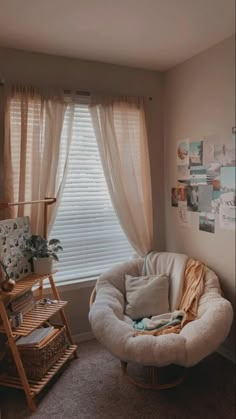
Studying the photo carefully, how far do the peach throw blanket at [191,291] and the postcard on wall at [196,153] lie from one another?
29.9 inches

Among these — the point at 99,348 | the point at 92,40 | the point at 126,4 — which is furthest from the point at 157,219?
the point at 126,4

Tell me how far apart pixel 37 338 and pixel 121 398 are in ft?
2.08

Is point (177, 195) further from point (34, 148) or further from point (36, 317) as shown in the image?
point (36, 317)

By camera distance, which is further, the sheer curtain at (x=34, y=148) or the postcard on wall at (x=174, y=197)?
the postcard on wall at (x=174, y=197)

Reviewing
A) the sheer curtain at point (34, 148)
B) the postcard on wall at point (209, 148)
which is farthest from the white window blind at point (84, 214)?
the postcard on wall at point (209, 148)

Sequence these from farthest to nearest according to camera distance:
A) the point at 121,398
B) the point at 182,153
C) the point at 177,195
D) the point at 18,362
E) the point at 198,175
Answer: the point at 177,195 → the point at 182,153 → the point at 198,175 → the point at 121,398 → the point at 18,362

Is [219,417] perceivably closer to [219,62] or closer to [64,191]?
[64,191]

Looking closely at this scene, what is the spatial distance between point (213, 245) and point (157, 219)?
0.68 metres

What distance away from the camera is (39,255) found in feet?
6.98

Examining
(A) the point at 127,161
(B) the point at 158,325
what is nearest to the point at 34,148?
(A) the point at 127,161

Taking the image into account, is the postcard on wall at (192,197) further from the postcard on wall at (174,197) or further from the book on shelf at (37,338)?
the book on shelf at (37,338)

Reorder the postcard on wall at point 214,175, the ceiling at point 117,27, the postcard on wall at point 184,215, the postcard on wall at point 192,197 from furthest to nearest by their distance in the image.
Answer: the postcard on wall at point 184,215 → the postcard on wall at point 192,197 → the postcard on wall at point 214,175 → the ceiling at point 117,27

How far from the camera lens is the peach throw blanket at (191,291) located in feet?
6.71

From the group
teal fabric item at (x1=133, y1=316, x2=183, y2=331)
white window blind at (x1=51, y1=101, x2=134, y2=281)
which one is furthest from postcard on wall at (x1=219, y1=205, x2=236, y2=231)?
white window blind at (x1=51, y1=101, x2=134, y2=281)
